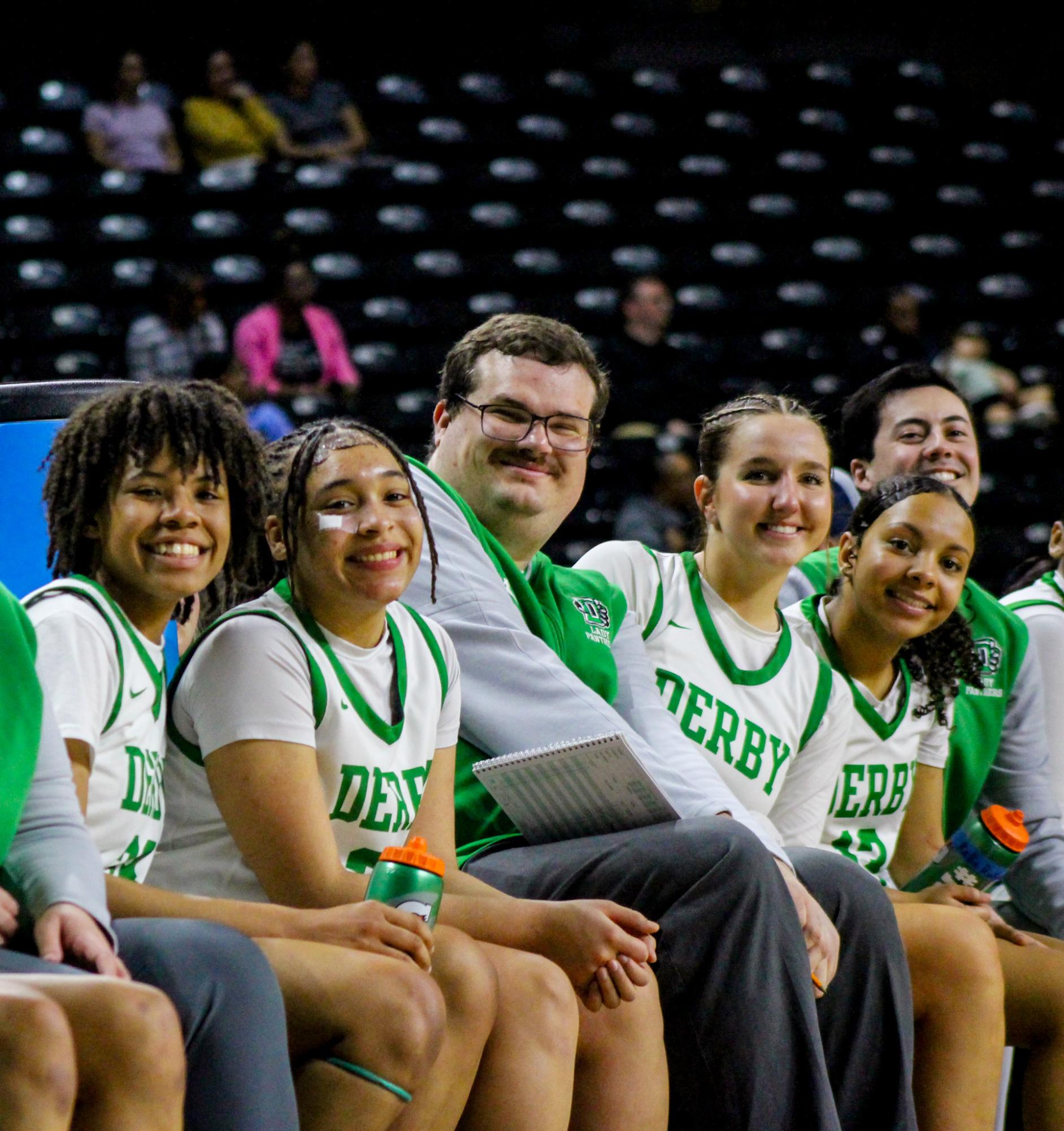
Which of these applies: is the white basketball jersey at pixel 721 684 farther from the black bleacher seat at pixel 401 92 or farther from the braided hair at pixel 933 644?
the black bleacher seat at pixel 401 92

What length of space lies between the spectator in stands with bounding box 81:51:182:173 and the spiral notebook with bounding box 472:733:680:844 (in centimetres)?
555

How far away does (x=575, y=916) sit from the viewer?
182cm

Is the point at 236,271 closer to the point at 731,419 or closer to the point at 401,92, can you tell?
the point at 401,92

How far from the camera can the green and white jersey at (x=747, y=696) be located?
7.89 ft

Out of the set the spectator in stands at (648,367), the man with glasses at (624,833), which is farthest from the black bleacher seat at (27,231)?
the man with glasses at (624,833)

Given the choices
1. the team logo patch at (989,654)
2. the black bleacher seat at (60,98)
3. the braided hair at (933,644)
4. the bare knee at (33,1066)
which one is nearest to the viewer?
the bare knee at (33,1066)

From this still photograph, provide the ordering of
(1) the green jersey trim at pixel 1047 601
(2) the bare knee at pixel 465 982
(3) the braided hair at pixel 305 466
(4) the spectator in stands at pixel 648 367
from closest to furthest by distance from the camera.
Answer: (2) the bare knee at pixel 465 982
(3) the braided hair at pixel 305 466
(1) the green jersey trim at pixel 1047 601
(4) the spectator in stands at pixel 648 367

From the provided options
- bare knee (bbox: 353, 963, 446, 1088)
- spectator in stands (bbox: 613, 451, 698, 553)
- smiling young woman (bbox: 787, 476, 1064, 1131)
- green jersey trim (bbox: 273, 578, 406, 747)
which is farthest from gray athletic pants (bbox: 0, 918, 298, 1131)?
spectator in stands (bbox: 613, 451, 698, 553)

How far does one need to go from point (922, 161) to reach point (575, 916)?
7.20m

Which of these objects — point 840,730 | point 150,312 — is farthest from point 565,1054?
point 150,312

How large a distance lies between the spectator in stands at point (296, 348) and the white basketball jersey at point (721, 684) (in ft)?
12.2

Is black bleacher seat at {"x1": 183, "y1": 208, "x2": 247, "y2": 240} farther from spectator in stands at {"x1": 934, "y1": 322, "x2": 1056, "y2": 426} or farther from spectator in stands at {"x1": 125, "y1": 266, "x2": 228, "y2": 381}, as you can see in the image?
spectator in stands at {"x1": 934, "y1": 322, "x2": 1056, "y2": 426}

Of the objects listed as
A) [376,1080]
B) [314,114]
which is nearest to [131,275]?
[314,114]

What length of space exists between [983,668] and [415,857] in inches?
56.6
